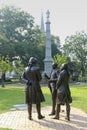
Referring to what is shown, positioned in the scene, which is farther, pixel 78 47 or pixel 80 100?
pixel 78 47

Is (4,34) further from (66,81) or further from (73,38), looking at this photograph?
(66,81)

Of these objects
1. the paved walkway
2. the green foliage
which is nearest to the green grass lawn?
the green foliage

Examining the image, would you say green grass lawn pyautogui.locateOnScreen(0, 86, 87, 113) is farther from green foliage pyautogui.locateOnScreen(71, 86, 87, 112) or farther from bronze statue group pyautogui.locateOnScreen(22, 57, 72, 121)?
bronze statue group pyautogui.locateOnScreen(22, 57, 72, 121)

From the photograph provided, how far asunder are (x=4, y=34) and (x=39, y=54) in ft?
20.9

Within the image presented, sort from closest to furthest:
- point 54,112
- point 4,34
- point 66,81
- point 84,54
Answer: point 66,81, point 54,112, point 4,34, point 84,54

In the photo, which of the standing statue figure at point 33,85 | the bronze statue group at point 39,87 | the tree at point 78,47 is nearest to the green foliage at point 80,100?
the bronze statue group at point 39,87

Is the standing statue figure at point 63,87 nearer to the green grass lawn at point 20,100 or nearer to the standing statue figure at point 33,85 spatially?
the standing statue figure at point 33,85

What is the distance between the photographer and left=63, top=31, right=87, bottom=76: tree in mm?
61469

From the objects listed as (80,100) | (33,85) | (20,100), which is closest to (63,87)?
(33,85)

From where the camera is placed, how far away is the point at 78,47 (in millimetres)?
62094

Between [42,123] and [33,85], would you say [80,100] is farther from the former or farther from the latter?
[42,123]

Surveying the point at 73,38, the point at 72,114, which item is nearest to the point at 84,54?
the point at 73,38

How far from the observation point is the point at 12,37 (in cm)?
5216

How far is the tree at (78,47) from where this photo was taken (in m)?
61.5
